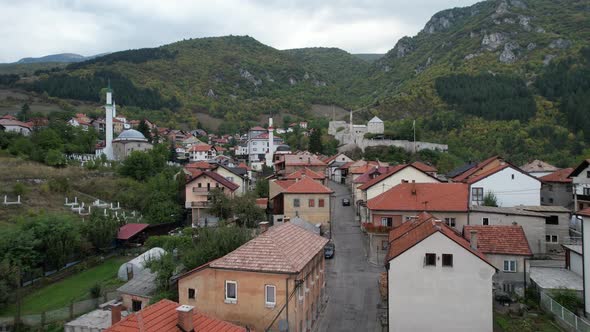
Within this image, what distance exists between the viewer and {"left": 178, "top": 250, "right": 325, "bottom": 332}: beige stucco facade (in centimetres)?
1620

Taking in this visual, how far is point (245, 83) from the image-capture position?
192 meters

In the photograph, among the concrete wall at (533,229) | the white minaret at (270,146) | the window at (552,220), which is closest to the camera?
the concrete wall at (533,229)

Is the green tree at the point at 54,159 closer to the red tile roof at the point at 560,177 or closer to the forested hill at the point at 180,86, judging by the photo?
the red tile roof at the point at 560,177

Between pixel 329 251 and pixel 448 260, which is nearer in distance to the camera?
pixel 448 260

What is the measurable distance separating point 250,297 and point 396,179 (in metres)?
24.6

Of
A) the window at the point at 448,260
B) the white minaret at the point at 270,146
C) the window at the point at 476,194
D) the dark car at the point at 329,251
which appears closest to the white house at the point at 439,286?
the window at the point at 448,260

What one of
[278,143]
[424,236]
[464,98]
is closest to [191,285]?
[424,236]

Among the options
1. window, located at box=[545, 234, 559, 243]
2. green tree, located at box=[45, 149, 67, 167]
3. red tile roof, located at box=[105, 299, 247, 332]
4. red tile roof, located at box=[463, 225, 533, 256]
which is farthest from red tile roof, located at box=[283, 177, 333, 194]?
green tree, located at box=[45, 149, 67, 167]

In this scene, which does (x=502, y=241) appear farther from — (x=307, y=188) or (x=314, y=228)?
(x=307, y=188)

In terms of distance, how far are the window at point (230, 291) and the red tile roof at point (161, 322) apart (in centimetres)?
315

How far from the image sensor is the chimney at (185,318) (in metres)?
12.3

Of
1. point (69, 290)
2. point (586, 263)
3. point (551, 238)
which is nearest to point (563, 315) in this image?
point (586, 263)

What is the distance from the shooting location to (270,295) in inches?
644

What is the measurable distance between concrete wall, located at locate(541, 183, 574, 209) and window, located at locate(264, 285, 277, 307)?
3648 centimetres
